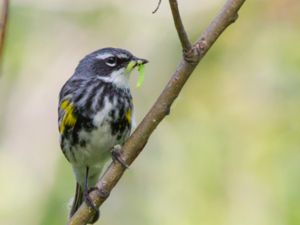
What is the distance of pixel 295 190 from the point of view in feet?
18.4

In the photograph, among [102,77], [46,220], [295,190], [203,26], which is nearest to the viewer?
[102,77]

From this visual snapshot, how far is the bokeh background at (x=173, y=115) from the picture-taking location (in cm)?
613

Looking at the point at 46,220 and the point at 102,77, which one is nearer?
the point at 102,77

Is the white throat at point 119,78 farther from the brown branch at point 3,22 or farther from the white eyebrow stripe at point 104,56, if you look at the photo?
the brown branch at point 3,22

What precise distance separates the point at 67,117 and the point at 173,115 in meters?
2.49

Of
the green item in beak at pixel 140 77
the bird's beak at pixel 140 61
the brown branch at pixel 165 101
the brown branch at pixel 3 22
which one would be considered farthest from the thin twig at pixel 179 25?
the bird's beak at pixel 140 61

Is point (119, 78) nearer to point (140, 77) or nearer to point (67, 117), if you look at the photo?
point (67, 117)

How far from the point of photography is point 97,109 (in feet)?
14.7

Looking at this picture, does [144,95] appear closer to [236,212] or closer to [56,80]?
[56,80]

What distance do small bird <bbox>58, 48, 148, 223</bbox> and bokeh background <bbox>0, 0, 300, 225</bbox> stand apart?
1.37m

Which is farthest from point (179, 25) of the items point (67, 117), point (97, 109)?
point (67, 117)

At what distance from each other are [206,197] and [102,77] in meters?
1.76

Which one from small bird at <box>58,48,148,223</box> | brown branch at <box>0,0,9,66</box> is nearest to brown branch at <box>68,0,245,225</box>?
small bird at <box>58,48,148,223</box>

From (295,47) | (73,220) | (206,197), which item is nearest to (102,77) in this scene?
(73,220)
